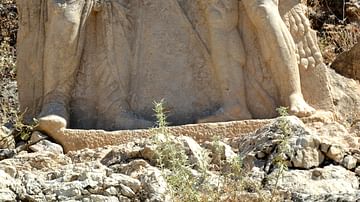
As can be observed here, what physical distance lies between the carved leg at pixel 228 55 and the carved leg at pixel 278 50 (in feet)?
0.56

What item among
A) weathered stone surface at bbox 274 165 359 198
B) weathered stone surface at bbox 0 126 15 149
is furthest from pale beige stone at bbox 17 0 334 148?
weathered stone surface at bbox 274 165 359 198

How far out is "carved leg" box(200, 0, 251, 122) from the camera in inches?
341

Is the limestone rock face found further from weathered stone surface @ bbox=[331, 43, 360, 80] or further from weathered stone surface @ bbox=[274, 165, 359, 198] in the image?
weathered stone surface @ bbox=[331, 43, 360, 80]

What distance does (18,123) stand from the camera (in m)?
8.59

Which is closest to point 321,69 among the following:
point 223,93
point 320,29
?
point 223,93

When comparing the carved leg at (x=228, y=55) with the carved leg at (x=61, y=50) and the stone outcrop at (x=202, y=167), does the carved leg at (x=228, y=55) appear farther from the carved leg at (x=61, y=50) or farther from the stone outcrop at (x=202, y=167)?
the carved leg at (x=61, y=50)

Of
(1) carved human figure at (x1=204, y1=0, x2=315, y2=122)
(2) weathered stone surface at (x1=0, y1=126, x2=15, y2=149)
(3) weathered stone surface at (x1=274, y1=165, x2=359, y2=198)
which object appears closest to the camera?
(3) weathered stone surface at (x1=274, y1=165, x2=359, y2=198)

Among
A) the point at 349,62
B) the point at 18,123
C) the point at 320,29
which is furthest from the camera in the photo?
the point at 320,29

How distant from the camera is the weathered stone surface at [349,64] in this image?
11.6 meters

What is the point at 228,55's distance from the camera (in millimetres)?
8758

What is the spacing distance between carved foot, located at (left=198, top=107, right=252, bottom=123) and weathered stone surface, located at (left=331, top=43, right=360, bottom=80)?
10.2 feet

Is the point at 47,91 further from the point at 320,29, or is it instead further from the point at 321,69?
the point at 320,29

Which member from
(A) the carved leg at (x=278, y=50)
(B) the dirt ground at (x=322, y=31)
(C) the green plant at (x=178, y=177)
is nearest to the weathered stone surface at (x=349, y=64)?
(B) the dirt ground at (x=322, y=31)

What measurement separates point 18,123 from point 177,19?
57.9 inches
